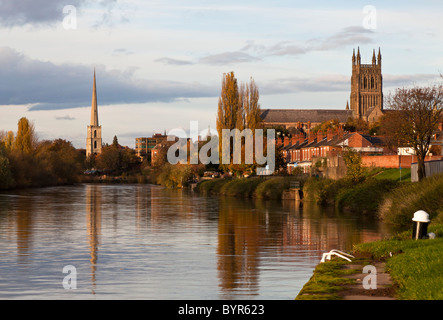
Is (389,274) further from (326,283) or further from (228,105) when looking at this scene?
(228,105)

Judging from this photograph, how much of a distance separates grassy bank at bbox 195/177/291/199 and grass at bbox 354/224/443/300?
48985mm

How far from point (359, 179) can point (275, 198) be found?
52.1ft

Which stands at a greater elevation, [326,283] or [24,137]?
[24,137]

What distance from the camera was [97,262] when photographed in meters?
23.1

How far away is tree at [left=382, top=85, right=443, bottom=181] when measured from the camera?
57.6 m

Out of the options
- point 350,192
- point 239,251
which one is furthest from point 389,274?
point 350,192

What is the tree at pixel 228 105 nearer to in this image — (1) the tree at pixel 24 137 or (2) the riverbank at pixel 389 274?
(1) the tree at pixel 24 137

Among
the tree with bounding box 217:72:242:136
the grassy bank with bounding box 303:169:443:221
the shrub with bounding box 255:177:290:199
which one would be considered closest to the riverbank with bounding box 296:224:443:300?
the grassy bank with bounding box 303:169:443:221

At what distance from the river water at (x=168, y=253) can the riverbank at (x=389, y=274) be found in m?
1.41

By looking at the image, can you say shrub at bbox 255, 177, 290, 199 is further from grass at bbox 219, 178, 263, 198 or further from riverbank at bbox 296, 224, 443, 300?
riverbank at bbox 296, 224, 443, 300

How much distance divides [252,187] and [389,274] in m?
60.3

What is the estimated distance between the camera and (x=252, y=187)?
251ft

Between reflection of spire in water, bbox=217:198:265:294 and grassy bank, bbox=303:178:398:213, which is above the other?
grassy bank, bbox=303:178:398:213
